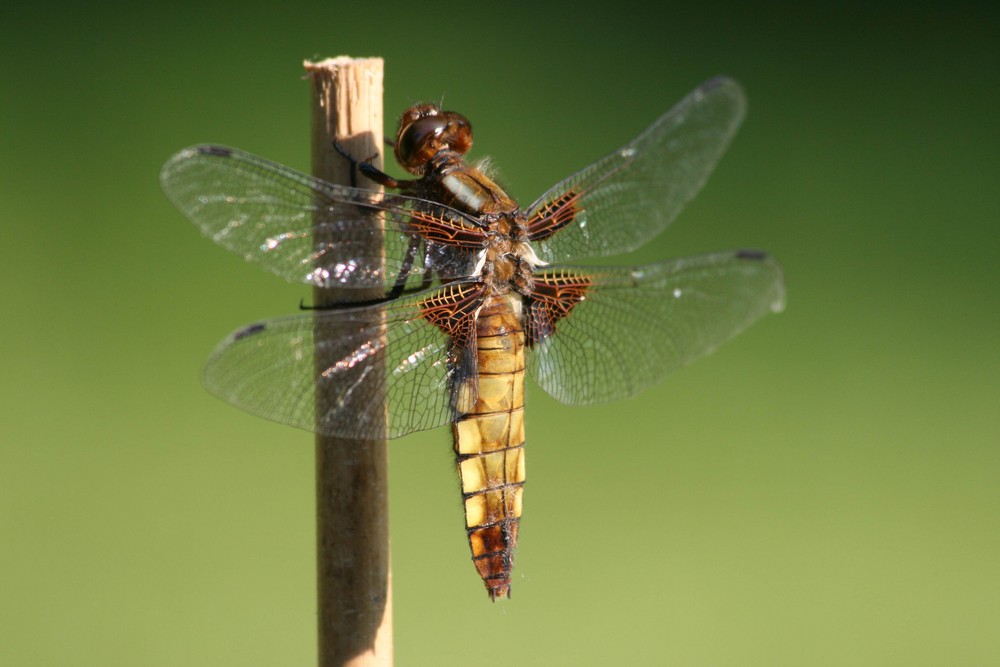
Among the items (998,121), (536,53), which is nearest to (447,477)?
(536,53)

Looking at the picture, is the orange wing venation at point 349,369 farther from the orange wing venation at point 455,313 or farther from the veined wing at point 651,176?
the veined wing at point 651,176

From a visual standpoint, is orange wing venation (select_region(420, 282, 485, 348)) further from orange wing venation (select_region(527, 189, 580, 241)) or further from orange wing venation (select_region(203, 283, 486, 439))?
orange wing venation (select_region(527, 189, 580, 241))

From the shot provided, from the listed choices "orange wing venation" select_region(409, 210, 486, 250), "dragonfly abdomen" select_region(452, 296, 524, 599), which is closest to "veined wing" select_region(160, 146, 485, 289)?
"orange wing venation" select_region(409, 210, 486, 250)

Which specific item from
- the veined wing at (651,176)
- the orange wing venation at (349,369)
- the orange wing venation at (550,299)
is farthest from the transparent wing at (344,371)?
the veined wing at (651,176)

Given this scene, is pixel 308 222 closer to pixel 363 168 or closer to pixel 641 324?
pixel 363 168

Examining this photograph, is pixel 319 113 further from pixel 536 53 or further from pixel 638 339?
pixel 536 53

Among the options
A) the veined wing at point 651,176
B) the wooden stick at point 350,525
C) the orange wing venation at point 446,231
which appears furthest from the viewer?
the veined wing at point 651,176

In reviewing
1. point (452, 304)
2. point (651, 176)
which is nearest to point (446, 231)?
point (452, 304)
